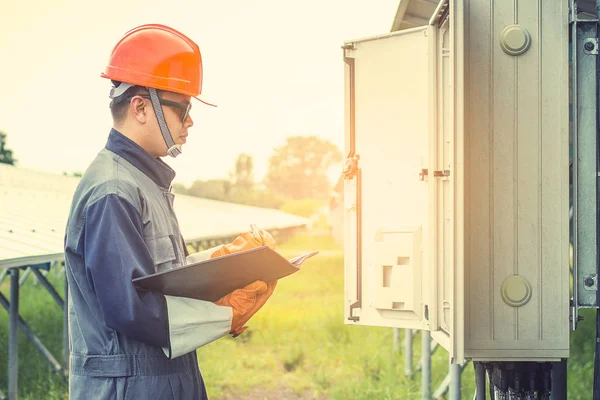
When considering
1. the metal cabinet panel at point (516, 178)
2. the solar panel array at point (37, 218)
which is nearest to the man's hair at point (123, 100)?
the metal cabinet panel at point (516, 178)

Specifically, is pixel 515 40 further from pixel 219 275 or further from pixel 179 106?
pixel 219 275

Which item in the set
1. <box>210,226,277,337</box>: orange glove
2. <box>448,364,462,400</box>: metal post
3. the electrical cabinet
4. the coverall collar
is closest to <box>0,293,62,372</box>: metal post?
<box>448,364,462,400</box>: metal post

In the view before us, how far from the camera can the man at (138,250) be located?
7.32ft

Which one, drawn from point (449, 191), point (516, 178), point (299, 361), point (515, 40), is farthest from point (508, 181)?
point (299, 361)

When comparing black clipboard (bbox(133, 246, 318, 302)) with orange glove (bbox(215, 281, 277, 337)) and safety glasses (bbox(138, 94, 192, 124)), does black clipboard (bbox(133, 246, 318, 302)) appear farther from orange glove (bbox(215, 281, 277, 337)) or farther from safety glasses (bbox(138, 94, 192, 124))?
safety glasses (bbox(138, 94, 192, 124))

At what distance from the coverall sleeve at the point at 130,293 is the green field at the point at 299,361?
4790 millimetres

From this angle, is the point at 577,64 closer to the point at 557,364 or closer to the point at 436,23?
the point at 436,23

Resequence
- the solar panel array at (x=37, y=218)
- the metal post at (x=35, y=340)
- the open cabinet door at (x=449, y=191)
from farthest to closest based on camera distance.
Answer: the metal post at (x=35, y=340) < the solar panel array at (x=37, y=218) < the open cabinet door at (x=449, y=191)

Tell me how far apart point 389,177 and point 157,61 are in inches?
60.0

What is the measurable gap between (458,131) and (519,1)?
0.61 meters

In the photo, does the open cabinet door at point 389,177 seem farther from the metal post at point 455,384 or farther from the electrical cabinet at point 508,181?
the metal post at point 455,384

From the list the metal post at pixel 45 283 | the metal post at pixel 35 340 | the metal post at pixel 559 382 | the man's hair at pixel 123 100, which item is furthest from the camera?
the metal post at pixel 45 283

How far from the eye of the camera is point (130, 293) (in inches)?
86.8

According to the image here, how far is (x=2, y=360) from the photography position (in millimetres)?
8859
